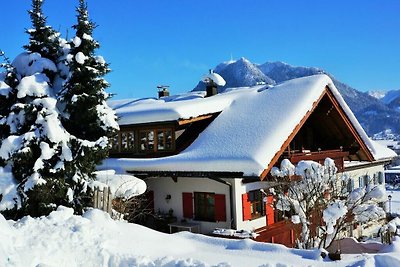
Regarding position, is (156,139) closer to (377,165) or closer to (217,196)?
(217,196)

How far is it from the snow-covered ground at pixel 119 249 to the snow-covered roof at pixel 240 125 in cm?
532

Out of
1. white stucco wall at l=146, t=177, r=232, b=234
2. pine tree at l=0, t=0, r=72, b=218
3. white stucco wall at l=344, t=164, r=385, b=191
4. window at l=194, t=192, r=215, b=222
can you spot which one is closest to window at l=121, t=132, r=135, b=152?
white stucco wall at l=146, t=177, r=232, b=234

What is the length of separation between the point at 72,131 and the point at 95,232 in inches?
172

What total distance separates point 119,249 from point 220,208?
24.3ft

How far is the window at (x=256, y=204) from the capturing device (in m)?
15.4

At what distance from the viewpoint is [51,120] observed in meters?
10.9

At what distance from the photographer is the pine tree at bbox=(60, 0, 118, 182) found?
11.7 m

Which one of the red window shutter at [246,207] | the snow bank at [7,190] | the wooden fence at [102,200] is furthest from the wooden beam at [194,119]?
the snow bank at [7,190]

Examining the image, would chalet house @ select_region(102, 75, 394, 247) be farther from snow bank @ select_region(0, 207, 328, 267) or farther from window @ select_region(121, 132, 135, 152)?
snow bank @ select_region(0, 207, 328, 267)

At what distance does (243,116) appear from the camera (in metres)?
17.3

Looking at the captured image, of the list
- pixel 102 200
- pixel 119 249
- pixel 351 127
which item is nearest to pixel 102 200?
pixel 102 200

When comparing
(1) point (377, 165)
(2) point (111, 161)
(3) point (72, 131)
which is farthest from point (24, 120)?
(1) point (377, 165)

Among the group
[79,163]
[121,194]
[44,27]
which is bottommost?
[121,194]

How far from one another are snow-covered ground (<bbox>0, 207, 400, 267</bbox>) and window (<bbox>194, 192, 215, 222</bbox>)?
239 inches
